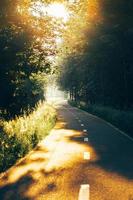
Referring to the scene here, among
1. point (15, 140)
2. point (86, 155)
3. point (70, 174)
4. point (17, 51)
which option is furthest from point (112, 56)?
point (70, 174)

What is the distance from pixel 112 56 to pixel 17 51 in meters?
28.2

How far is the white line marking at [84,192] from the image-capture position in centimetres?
931

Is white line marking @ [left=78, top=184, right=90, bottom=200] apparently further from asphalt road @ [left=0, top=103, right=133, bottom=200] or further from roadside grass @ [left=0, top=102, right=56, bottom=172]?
roadside grass @ [left=0, top=102, right=56, bottom=172]

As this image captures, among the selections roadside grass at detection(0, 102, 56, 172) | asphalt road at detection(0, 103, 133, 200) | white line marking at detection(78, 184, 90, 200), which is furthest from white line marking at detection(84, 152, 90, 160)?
white line marking at detection(78, 184, 90, 200)

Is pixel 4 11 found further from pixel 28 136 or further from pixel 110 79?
pixel 110 79

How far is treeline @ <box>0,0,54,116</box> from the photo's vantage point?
18.4 meters

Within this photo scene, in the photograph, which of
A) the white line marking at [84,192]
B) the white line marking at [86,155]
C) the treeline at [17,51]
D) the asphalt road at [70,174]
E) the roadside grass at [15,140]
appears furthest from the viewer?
the treeline at [17,51]

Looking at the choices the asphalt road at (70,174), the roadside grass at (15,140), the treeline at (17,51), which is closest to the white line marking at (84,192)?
the asphalt road at (70,174)

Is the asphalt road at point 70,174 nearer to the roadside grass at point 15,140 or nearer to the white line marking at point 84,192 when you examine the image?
the white line marking at point 84,192

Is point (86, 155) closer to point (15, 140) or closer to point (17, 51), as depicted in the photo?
point (15, 140)

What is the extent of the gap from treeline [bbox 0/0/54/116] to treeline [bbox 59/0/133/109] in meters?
9.47

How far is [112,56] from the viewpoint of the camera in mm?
47438

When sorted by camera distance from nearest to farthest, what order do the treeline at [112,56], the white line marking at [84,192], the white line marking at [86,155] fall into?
the white line marking at [84,192]
the white line marking at [86,155]
the treeline at [112,56]

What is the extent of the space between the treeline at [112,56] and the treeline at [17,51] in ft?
31.1
